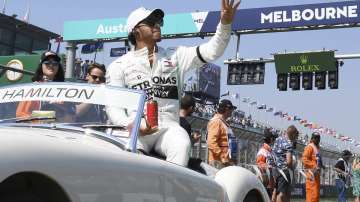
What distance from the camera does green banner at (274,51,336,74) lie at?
77.2ft

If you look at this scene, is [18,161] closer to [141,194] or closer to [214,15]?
[141,194]

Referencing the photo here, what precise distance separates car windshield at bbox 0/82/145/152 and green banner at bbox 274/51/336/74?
68.6ft

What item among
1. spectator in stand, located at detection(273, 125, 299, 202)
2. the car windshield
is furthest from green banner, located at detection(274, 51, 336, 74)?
the car windshield

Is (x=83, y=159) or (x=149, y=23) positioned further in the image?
(x=149, y=23)

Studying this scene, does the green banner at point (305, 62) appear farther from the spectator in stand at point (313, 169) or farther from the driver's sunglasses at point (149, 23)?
the driver's sunglasses at point (149, 23)

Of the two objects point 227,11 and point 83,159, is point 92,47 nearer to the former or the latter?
point 227,11

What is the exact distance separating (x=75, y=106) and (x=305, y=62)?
21.6 m

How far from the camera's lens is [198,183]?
346cm

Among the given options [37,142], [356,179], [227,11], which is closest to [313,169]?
[356,179]

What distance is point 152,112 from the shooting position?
3.53 m

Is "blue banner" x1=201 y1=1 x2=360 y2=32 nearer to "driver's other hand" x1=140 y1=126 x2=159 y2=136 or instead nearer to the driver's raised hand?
the driver's raised hand

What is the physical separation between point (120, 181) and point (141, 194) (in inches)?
7.3

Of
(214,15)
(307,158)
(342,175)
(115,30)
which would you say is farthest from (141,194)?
(115,30)

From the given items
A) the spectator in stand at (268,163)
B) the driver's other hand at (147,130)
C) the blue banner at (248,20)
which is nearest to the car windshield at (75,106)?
the driver's other hand at (147,130)
